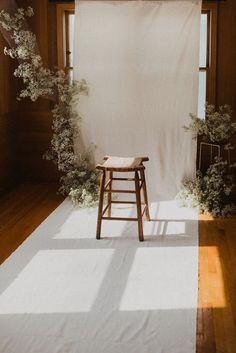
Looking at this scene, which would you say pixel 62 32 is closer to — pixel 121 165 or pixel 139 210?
pixel 121 165

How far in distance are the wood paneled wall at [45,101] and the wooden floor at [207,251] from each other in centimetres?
24

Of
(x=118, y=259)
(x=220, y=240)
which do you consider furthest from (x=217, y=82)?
(x=118, y=259)

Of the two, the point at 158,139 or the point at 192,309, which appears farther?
the point at 158,139

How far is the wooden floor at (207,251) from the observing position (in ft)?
9.75

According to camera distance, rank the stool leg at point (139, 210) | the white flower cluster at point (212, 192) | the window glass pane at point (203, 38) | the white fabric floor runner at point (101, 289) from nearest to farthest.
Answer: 1. the white fabric floor runner at point (101, 289)
2. the stool leg at point (139, 210)
3. the white flower cluster at point (212, 192)
4. the window glass pane at point (203, 38)

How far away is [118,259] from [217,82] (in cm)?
246

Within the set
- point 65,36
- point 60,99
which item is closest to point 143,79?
point 60,99

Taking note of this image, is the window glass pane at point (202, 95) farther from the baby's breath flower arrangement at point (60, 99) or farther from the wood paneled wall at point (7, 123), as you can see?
the wood paneled wall at point (7, 123)

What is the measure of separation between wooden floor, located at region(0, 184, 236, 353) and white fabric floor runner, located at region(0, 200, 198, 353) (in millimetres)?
70

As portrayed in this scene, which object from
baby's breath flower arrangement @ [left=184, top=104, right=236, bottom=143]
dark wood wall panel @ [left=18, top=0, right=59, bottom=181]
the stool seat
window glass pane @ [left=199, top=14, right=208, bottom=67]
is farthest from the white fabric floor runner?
window glass pane @ [left=199, top=14, right=208, bottom=67]

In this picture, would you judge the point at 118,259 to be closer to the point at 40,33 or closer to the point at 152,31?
the point at 152,31

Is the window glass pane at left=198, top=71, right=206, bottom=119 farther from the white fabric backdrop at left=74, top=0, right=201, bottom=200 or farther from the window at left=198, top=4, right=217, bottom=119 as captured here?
the white fabric backdrop at left=74, top=0, right=201, bottom=200

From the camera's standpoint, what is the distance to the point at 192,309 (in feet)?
10.6

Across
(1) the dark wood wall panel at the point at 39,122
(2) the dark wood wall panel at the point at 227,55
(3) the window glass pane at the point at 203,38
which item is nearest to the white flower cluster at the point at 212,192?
(2) the dark wood wall panel at the point at 227,55
